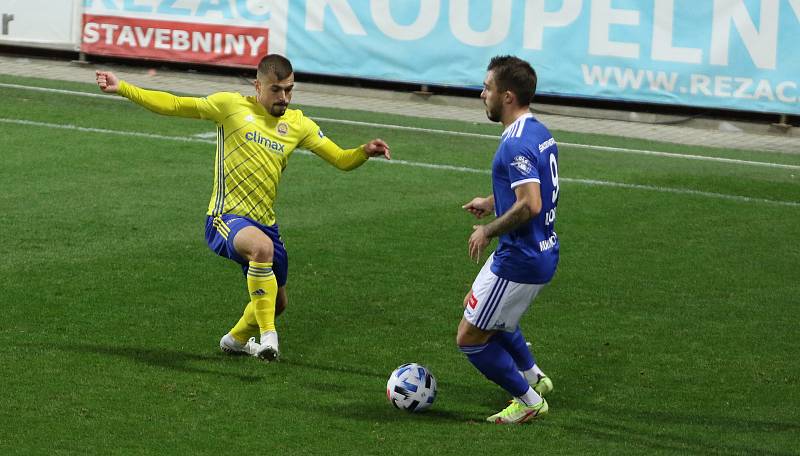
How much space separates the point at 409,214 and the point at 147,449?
6.92 m

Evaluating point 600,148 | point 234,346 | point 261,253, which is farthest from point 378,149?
point 600,148

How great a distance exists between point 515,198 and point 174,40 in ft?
51.6

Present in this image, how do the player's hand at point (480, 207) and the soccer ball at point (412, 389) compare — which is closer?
the player's hand at point (480, 207)

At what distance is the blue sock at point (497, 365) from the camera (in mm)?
7906

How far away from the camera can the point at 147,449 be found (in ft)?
23.7

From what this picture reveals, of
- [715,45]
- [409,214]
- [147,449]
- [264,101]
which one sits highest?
[715,45]

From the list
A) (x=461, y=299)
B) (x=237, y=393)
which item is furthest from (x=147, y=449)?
(x=461, y=299)

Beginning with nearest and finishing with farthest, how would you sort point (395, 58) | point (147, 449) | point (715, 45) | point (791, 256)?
1. point (147, 449)
2. point (791, 256)
3. point (715, 45)
4. point (395, 58)

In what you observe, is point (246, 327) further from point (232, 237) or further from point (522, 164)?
point (522, 164)

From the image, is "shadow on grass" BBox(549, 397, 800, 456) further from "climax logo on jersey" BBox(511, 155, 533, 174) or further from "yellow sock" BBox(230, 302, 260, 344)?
"yellow sock" BBox(230, 302, 260, 344)

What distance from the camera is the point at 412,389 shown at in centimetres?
805

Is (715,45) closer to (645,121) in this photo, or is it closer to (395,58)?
(645,121)

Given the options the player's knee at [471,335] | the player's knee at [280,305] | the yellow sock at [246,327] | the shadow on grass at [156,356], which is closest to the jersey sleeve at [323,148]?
the player's knee at [280,305]

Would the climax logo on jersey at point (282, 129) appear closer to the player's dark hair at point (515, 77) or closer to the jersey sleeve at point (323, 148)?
the jersey sleeve at point (323, 148)
